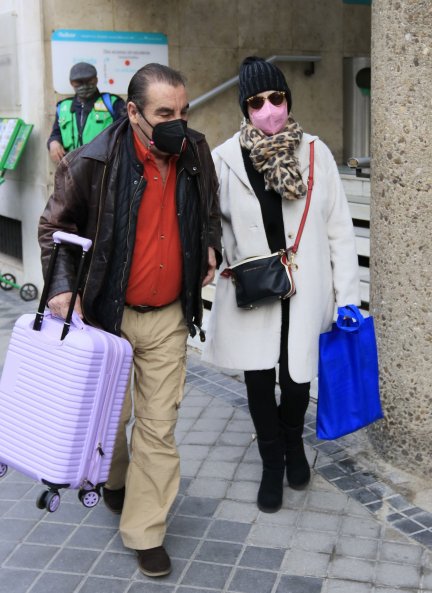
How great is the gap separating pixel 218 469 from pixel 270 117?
181 cm

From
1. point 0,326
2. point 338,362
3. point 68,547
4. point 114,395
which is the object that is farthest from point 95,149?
point 0,326

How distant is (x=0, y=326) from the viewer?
7.77m

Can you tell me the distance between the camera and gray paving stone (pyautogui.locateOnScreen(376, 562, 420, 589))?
3.47 m

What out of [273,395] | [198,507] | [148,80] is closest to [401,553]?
[273,395]

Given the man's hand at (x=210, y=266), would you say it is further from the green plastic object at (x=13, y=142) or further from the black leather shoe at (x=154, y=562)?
the green plastic object at (x=13, y=142)

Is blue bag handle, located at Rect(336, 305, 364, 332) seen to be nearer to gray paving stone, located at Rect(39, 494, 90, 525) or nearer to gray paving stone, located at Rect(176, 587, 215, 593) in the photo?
gray paving stone, located at Rect(176, 587, 215, 593)

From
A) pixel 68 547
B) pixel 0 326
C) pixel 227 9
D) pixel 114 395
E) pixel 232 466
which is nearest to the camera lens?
pixel 114 395

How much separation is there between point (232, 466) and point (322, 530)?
80cm

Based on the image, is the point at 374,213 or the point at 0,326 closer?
the point at 374,213

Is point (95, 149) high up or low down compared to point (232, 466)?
up

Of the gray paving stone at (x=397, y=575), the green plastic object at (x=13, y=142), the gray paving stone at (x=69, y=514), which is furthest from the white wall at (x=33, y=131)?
the gray paving stone at (x=397, y=575)

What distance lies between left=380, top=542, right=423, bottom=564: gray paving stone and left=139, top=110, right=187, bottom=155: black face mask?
1824 mm

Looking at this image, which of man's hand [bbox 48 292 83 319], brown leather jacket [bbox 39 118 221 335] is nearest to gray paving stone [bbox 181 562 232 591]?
brown leather jacket [bbox 39 118 221 335]

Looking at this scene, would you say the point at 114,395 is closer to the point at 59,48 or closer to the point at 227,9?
the point at 59,48
